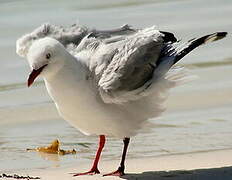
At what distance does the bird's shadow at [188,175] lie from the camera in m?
7.15

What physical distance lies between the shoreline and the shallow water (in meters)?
0.24

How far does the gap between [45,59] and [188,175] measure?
1.37 metres

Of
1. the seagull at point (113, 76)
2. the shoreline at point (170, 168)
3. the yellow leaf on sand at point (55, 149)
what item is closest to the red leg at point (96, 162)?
the shoreline at point (170, 168)

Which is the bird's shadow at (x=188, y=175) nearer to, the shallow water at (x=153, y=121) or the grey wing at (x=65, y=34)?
the shallow water at (x=153, y=121)

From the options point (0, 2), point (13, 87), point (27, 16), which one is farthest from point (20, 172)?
point (0, 2)

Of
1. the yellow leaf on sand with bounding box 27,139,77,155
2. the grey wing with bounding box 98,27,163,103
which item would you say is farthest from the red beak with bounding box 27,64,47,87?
the yellow leaf on sand with bounding box 27,139,77,155

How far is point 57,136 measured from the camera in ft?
29.9

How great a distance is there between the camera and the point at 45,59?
7324 mm

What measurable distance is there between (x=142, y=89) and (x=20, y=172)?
1.25 metres

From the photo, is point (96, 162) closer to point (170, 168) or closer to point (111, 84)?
point (170, 168)

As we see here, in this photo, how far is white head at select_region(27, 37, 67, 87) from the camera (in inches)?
288

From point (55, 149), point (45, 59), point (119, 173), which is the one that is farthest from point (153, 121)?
point (45, 59)

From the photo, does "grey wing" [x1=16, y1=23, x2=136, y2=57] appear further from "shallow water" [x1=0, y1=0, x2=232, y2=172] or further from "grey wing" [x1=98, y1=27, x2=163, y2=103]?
"shallow water" [x1=0, y1=0, x2=232, y2=172]

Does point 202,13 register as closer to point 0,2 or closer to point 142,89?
point 0,2
